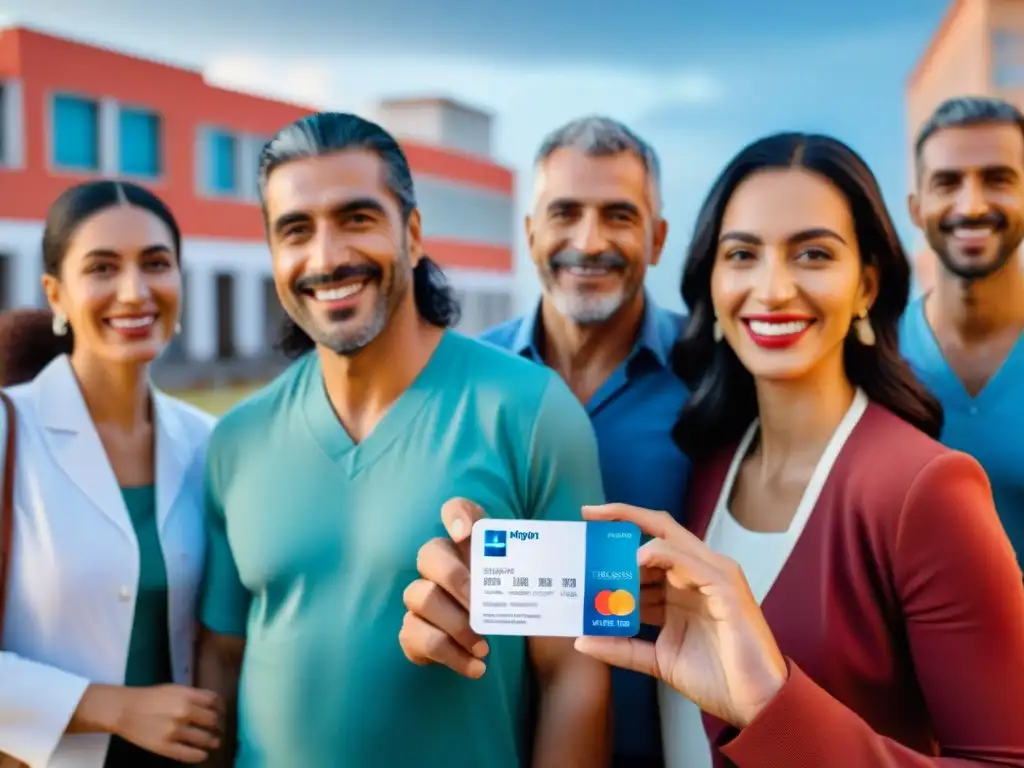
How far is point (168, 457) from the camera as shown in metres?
2.31

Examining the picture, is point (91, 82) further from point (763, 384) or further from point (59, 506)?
point (763, 384)

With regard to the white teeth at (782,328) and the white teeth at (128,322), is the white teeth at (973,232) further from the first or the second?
the white teeth at (128,322)

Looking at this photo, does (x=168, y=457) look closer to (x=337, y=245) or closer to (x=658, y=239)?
(x=337, y=245)

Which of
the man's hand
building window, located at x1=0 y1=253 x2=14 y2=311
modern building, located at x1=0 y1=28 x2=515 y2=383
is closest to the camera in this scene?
the man's hand

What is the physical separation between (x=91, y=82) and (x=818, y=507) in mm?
8083

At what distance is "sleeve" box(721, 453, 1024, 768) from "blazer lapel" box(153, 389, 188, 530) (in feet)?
4.66

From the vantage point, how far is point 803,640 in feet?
5.06

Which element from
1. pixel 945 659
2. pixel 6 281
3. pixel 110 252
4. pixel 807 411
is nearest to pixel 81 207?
pixel 110 252

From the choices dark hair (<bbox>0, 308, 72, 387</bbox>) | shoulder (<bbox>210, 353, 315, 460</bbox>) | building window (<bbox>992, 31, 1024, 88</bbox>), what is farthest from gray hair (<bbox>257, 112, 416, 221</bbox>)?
building window (<bbox>992, 31, 1024, 88</bbox>)

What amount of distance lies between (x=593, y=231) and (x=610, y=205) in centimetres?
9

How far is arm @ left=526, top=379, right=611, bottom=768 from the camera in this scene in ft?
5.89

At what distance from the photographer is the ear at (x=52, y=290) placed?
7.84 feet

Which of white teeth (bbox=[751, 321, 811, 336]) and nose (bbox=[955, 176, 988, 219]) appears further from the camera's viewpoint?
nose (bbox=[955, 176, 988, 219])

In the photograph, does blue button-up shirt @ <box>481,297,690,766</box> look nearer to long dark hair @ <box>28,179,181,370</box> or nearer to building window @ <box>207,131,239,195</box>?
long dark hair @ <box>28,179,181,370</box>
